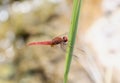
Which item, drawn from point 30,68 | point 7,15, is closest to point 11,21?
point 7,15

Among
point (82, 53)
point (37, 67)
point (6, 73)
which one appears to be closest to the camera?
point (82, 53)

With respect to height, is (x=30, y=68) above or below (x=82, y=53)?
below

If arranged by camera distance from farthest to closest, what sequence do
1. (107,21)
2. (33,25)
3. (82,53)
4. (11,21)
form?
1. (11,21)
2. (33,25)
3. (107,21)
4. (82,53)

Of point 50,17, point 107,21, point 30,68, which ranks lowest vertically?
point 30,68

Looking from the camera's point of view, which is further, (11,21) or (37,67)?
(11,21)

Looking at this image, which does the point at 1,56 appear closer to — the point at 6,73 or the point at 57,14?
the point at 6,73

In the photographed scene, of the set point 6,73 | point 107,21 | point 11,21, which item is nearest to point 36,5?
point 11,21

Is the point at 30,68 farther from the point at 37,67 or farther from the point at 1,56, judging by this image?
the point at 1,56
